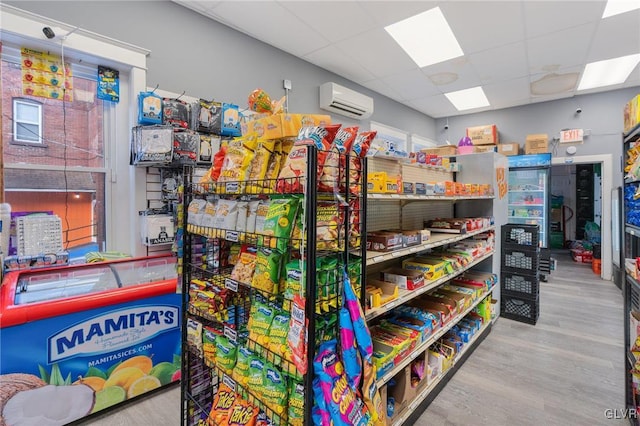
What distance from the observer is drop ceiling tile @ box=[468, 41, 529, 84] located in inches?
171

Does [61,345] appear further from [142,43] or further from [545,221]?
[545,221]

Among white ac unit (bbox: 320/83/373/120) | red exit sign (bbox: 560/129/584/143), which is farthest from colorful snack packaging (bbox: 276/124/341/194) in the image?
red exit sign (bbox: 560/129/584/143)

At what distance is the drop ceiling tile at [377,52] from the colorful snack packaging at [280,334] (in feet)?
11.9

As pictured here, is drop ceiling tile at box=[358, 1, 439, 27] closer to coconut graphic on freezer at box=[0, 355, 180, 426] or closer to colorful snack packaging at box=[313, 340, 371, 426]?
colorful snack packaging at box=[313, 340, 371, 426]

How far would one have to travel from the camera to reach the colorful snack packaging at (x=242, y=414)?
57.5 inches

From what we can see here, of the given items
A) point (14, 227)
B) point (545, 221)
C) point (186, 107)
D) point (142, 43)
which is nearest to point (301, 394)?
point (14, 227)

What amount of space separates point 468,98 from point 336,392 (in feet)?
22.1

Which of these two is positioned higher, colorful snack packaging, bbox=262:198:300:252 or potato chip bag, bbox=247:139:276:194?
potato chip bag, bbox=247:139:276:194

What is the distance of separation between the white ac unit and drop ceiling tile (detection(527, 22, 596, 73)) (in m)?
2.31

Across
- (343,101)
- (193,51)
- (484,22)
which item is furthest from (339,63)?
(193,51)

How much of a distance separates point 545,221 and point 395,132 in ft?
11.3

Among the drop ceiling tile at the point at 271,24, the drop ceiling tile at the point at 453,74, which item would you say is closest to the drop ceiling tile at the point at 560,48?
the drop ceiling tile at the point at 453,74

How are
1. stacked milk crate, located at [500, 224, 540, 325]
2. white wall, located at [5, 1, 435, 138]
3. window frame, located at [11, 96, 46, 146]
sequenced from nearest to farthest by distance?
window frame, located at [11, 96, 46, 146] < white wall, located at [5, 1, 435, 138] < stacked milk crate, located at [500, 224, 540, 325]

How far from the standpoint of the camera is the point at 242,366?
5.01ft
